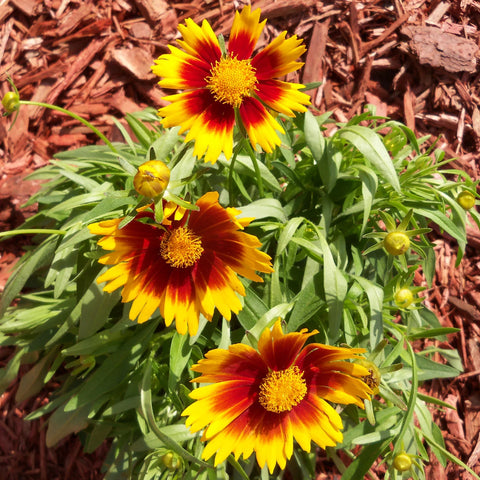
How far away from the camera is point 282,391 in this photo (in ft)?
3.53

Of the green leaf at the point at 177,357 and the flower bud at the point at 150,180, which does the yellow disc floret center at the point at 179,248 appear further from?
the green leaf at the point at 177,357

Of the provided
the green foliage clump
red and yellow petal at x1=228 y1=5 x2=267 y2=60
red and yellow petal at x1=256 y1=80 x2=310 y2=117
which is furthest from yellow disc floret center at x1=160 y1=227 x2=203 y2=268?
red and yellow petal at x1=228 y1=5 x2=267 y2=60

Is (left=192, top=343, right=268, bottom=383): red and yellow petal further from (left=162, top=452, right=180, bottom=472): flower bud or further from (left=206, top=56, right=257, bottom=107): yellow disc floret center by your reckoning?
(left=206, top=56, right=257, bottom=107): yellow disc floret center

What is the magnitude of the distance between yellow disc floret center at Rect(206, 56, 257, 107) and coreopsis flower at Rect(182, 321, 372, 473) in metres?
0.56

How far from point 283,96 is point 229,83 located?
13 centimetres

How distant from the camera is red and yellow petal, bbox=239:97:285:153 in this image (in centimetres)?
107

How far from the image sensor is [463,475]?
1825mm

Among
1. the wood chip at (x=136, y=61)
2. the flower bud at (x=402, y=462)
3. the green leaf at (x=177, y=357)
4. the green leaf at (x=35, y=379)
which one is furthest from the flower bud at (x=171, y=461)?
the wood chip at (x=136, y=61)

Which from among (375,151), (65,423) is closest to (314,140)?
(375,151)

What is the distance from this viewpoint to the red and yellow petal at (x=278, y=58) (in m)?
1.14

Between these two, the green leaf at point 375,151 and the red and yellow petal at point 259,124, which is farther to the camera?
the green leaf at point 375,151

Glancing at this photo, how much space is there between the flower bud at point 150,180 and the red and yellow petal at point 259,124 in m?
0.22

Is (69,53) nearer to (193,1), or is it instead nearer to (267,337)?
(193,1)

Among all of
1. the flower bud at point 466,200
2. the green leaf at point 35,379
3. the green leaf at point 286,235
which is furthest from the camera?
the green leaf at point 35,379
